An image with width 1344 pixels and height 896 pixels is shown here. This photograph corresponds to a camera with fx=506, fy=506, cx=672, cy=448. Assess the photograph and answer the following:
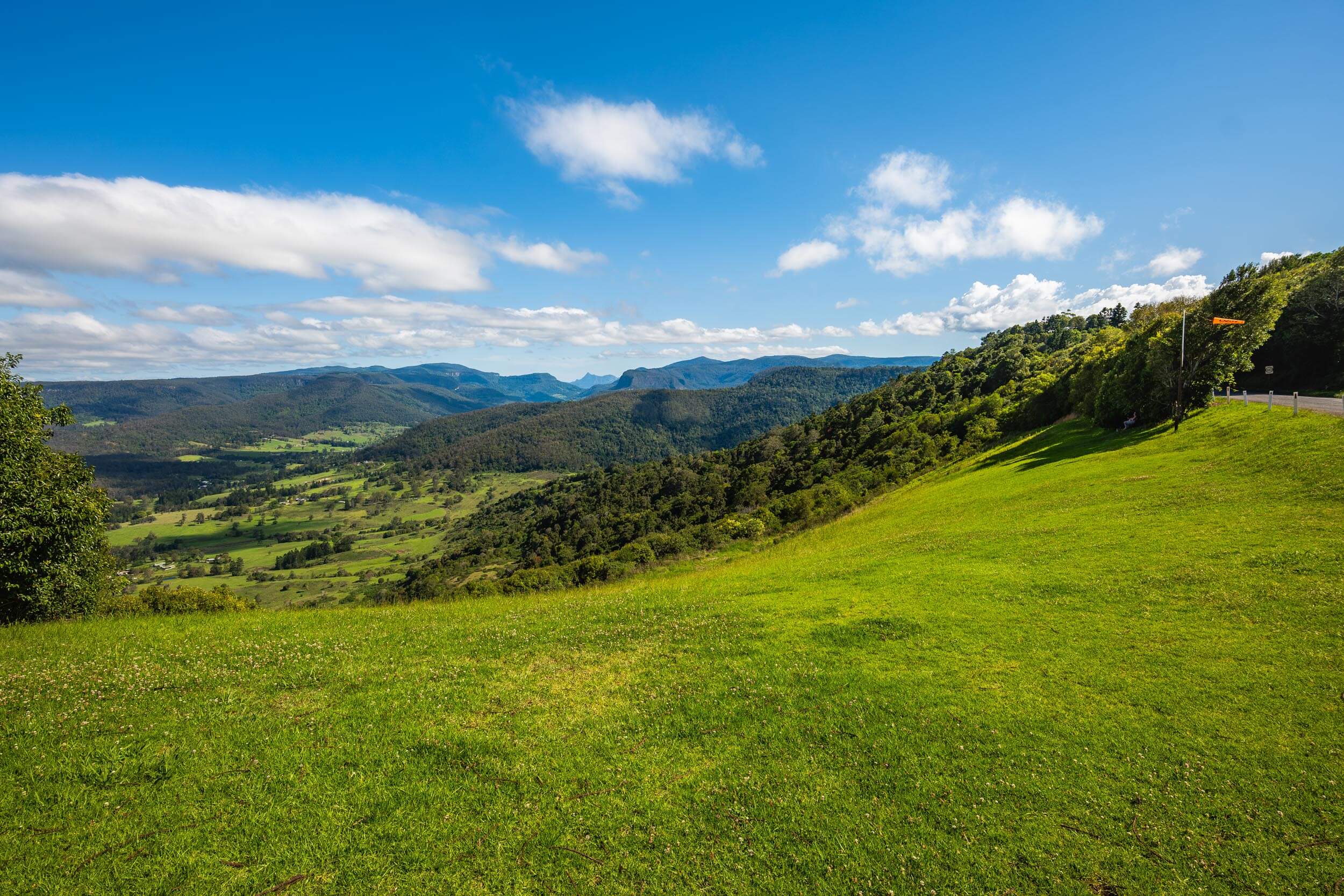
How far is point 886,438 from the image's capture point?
9681 cm

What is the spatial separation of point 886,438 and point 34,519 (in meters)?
101

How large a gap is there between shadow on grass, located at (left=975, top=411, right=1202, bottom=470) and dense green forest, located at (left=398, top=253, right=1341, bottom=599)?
1796 mm

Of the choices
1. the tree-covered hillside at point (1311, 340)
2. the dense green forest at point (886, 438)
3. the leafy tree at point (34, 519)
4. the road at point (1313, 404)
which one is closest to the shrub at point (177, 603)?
the leafy tree at point (34, 519)

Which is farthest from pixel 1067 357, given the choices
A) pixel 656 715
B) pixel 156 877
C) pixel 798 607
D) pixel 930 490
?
pixel 156 877

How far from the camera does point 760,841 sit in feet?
26.2

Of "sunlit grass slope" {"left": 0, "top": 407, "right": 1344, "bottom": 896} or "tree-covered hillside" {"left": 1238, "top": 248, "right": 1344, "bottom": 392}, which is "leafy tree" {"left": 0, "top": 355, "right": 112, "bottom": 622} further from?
"tree-covered hillside" {"left": 1238, "top": 248, "right": 1344, "bottom": 392}

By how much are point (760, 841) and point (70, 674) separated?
15.8m

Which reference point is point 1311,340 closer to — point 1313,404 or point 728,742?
point 1313,404

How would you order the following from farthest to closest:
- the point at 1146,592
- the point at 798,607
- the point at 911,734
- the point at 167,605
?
Answer: the point at 167,605 < the point at 798,607 < the point at 1146,592 < the point at 911,734

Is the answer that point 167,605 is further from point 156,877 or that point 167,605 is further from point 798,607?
point 798,607

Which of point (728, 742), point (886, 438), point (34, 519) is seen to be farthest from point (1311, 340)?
point (34, 519)

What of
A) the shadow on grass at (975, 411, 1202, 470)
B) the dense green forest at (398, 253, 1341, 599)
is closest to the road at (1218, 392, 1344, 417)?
the dense green forest at (398, 253, 1341, 599)

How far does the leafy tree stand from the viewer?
18188mm

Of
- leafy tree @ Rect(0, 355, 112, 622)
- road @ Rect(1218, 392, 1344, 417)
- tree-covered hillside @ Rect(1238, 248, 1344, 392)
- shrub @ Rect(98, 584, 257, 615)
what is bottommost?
shrub @ Rect(98, 584, 257, 615)
